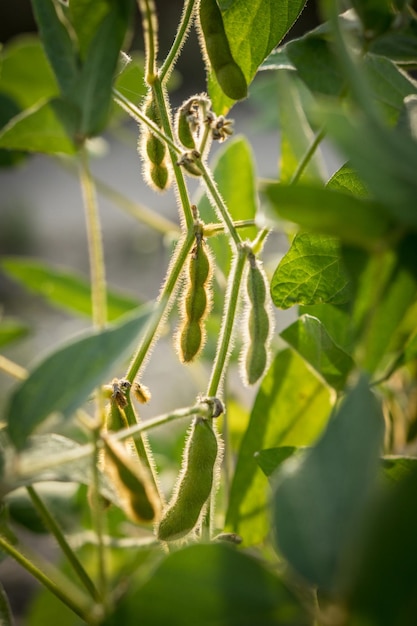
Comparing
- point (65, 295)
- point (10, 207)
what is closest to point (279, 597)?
point (65, 295)

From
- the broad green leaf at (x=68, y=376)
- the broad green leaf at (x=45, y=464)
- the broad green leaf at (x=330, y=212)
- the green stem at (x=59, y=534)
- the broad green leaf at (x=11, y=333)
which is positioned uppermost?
the broad green leaf at (x=330, y=212)

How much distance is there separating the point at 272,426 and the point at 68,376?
0.92 ft

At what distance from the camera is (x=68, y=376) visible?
360 mm

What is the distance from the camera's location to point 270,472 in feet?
1.66

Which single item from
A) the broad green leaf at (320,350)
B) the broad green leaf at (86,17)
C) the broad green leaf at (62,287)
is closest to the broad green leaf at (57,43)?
the broad green leaf at (86,17)

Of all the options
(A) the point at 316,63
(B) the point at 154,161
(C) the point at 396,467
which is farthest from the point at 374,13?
(C) the point at 396,467

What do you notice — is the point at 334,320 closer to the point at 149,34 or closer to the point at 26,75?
the point at 149,34

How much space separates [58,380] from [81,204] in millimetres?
5092

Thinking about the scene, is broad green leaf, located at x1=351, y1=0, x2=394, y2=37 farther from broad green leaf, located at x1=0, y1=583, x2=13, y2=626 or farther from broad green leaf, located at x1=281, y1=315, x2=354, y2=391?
broad green leaf, located at x1=0, y1=583, x2=13, y2=626

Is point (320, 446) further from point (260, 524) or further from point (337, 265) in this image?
point (260, 524)

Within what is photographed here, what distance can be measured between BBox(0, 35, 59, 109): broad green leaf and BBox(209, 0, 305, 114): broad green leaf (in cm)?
38

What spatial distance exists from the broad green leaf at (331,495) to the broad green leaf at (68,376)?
3.7 inches

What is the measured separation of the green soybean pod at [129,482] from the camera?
0.38 metres

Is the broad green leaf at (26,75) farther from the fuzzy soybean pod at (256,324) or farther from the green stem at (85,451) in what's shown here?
the green stem at (85,451)
